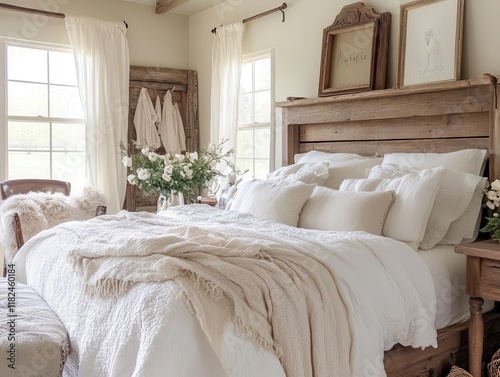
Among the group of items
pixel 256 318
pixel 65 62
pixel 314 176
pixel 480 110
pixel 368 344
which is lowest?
pixel 368 344

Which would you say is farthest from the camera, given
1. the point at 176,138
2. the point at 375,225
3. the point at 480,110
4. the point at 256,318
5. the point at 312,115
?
the point at 176,138

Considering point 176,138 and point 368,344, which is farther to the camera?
point 176,138

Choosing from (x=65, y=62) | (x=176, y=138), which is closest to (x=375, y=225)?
(x=176, y=138)

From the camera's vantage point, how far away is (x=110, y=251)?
2.12 meters

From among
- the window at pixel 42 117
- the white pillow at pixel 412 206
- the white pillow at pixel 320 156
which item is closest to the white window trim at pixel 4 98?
the window at pixel 42 117

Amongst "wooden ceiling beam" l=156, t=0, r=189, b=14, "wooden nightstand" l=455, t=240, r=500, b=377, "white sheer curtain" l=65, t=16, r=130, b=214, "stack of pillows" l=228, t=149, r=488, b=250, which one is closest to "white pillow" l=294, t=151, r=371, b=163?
"stack of pillows" l=228, t=149, r=488, b=250

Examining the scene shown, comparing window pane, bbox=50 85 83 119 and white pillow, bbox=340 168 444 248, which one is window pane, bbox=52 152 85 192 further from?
white pillow, bbox=340 168 444 248

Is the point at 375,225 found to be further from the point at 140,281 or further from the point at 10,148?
the point at 10,148

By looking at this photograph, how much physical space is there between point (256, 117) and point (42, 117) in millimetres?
1998

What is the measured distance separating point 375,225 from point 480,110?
96 centimetres

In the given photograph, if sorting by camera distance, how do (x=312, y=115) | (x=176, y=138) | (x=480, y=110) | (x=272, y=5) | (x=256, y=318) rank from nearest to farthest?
(x=256, y=318) → (x=480, y=110) → (x=312, y=115) → (x=272, y=5) → (x=176, y=138)

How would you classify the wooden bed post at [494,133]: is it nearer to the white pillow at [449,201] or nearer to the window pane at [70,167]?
the white pillow at [449,201]

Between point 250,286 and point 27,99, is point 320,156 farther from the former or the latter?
point 27,99

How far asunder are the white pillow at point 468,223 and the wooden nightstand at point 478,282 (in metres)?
0.27
